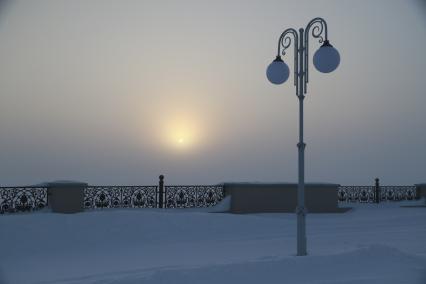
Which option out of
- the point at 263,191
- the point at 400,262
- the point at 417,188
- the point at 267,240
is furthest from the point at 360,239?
the point at 417,188

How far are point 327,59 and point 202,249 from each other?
5.01 m

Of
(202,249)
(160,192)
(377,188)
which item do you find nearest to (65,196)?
(160,192)

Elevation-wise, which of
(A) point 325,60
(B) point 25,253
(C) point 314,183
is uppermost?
(A) point 325,60

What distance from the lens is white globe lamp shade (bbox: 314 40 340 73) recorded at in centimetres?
812

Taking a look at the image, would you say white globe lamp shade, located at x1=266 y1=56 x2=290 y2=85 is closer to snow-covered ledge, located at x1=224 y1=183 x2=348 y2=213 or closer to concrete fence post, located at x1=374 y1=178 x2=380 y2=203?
snow-covered ledge, located at x1=224 y1=183 x2=348 y2=213

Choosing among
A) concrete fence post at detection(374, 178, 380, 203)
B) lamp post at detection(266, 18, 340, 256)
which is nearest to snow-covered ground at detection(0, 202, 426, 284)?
lamp post at detection(266, 18, 340, 256)

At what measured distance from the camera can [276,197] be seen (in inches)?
696

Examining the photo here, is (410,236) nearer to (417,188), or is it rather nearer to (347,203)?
(347,203)

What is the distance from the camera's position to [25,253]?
9984 millimetres

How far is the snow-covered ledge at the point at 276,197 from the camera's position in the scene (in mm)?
17203

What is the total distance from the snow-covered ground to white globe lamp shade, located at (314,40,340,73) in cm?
340

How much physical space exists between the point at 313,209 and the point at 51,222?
10.9 metres

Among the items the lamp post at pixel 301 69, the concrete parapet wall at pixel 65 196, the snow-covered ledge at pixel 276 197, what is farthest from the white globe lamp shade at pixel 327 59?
the snow-covered ledge at pixel 276 197

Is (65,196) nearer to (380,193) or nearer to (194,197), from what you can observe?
(194,197)
